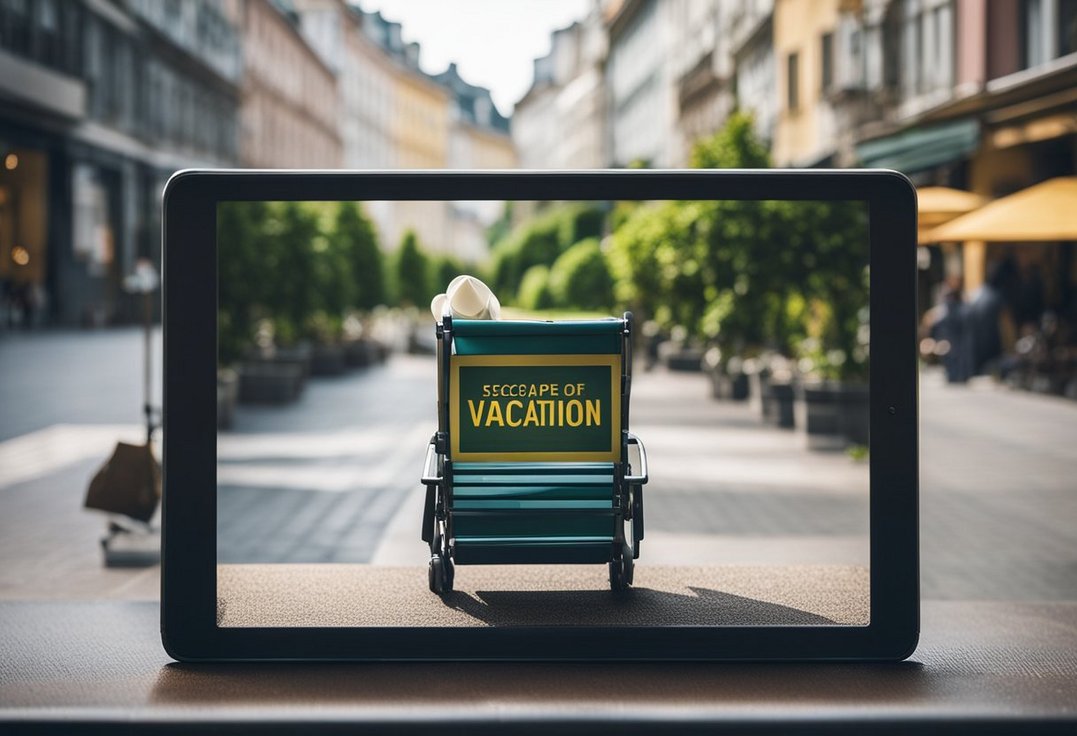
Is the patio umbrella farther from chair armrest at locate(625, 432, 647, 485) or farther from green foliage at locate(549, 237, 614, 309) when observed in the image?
green foliage at locate(549, 237, 614, 309)

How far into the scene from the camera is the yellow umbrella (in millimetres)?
16953

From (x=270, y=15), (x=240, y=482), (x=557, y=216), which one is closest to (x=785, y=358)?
(x=240, y=482)

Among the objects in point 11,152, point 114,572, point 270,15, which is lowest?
point 114,572

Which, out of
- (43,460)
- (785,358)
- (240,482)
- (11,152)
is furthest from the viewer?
(11,152)

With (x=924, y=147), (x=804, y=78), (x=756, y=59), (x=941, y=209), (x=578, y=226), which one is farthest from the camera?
(x=578, y=226)

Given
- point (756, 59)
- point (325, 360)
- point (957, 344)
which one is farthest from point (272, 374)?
point (756, 59)

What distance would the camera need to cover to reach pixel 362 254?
3206 centimetres

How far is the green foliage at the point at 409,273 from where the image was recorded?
1908 inches

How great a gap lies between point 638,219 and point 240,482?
51.0ft

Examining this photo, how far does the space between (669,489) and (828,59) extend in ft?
81.5

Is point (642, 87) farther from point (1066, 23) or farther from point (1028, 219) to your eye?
point (1028, 219)

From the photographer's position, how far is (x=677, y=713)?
3869 mm

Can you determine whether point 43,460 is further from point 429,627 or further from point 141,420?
point 429,627

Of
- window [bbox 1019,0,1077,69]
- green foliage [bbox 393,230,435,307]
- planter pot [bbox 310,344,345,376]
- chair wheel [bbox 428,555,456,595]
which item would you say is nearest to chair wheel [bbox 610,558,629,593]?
chair wheel [bbox 428,555,456,595]
